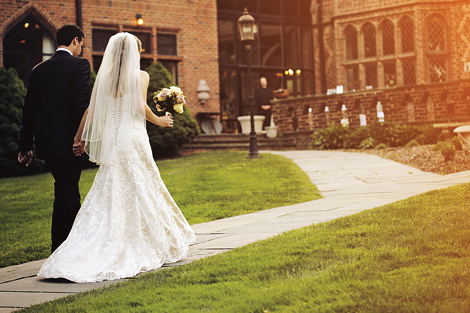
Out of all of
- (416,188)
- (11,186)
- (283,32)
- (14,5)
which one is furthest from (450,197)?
(283,32)

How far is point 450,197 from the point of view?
654 centimetres

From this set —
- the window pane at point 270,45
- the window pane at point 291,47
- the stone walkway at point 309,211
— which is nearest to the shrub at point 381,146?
the stone walkway at point 309,211

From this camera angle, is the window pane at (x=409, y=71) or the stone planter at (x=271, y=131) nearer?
the stone planter at (x=271, y=131)

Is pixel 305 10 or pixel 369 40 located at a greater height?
pixel 305 10

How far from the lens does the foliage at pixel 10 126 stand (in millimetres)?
14148

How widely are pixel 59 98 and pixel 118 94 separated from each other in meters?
0.52

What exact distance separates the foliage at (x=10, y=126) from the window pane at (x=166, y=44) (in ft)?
21.3

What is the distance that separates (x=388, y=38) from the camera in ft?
73.5

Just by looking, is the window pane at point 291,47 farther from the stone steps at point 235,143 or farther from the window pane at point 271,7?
the stone steps at point 235,143

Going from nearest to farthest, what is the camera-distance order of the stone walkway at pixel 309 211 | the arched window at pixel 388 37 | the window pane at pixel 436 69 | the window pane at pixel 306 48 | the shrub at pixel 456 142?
the stone walkway at pixel 309 211 < the shrub at pixel 456 142 < the window pane at pixel 436 69 < the arched window at pixel 388 37 < the window pane at pixel 306 48

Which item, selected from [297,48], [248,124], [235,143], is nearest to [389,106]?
[235,143]

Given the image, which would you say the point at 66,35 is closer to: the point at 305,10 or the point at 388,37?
the point at 388,37

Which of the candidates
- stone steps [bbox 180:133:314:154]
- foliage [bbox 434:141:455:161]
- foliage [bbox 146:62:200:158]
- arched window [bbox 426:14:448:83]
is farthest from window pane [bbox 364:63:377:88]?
foliage [bbox 434:141:455:161]

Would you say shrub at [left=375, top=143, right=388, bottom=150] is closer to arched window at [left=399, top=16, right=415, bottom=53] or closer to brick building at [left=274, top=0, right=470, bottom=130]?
brick building at [left=274, top=0, right=470, bottom=130]
